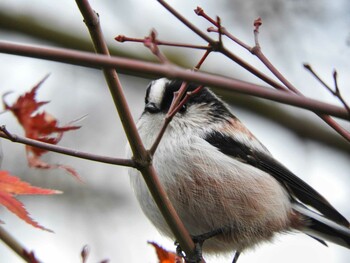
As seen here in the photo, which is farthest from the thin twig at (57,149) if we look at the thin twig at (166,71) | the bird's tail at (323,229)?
the bird's tail at (323,229)

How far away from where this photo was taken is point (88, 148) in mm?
6250

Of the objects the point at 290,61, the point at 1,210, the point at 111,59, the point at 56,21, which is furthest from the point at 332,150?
the point at 111,59

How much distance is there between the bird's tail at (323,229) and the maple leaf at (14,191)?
1927mm

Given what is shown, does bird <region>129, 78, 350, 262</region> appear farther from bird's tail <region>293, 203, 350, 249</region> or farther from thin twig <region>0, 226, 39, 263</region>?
thin twig <region>0, 226, 39, 263</region>

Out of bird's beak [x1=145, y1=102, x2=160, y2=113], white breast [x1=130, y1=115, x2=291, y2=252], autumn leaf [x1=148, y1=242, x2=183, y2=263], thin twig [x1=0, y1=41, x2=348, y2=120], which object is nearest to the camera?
thin twig [x1=0, y1=41, x2=348, y2=120]

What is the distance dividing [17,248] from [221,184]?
1.27m

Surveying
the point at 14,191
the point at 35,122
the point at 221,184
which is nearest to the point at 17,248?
the point at 14,191

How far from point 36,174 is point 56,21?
5.03ft

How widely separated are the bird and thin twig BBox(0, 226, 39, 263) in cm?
103

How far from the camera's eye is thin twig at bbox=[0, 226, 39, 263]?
204cm

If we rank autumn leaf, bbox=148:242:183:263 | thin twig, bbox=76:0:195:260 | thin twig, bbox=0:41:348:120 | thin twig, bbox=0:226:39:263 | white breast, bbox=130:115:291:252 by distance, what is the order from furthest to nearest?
white breast, bbox=130:115:291:252 → autumn leaf, bbox=148:242:183:263 → thin twig, bbox=0:226:39:263 → thin twig, bbox=76:0:195:260 → thin twig, bbox=0:41:348:120

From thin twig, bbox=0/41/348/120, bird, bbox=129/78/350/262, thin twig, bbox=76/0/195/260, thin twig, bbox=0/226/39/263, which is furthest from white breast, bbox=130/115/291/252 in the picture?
thin twig, bbox=0/41/348/120

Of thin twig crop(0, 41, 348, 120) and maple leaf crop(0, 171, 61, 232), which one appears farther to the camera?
maple leaf crop(0, 171, 61, 232)

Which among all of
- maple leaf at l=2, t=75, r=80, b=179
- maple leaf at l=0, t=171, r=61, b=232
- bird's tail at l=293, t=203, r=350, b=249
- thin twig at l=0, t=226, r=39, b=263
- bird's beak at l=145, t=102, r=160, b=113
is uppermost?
bird's beak at l=145, t=102, r=160, b=113
